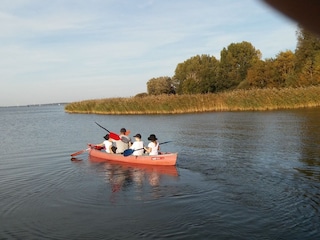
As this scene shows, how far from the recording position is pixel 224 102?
1543 inches

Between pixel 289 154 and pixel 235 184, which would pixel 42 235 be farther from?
pixel 289 154

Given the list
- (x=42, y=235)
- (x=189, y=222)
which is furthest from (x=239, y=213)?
(x=42, y=235)

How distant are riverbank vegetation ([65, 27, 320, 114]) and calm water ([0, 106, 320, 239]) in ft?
18.2

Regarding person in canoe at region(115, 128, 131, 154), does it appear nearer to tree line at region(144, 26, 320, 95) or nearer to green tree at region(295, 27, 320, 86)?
tree line at region(144, 26, 320, 95)

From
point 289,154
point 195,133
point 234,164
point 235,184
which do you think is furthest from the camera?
point 195,133

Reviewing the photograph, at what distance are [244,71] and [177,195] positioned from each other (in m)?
72.3

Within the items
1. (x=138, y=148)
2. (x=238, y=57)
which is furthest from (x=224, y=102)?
(x=238, y=57)

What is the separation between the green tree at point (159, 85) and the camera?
8375 centimetres

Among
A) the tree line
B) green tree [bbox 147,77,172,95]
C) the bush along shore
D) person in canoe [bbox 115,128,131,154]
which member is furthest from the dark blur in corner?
green tree [bbox 147,77,172,95]

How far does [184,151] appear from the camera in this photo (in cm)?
1686

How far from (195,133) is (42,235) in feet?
52.4

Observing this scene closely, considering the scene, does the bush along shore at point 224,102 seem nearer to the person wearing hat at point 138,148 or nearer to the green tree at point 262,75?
the green tree at point 262,75

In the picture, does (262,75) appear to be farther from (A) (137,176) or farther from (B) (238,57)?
(A) (137,176)

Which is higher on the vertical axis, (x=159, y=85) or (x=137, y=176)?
(x=159, y=85)
